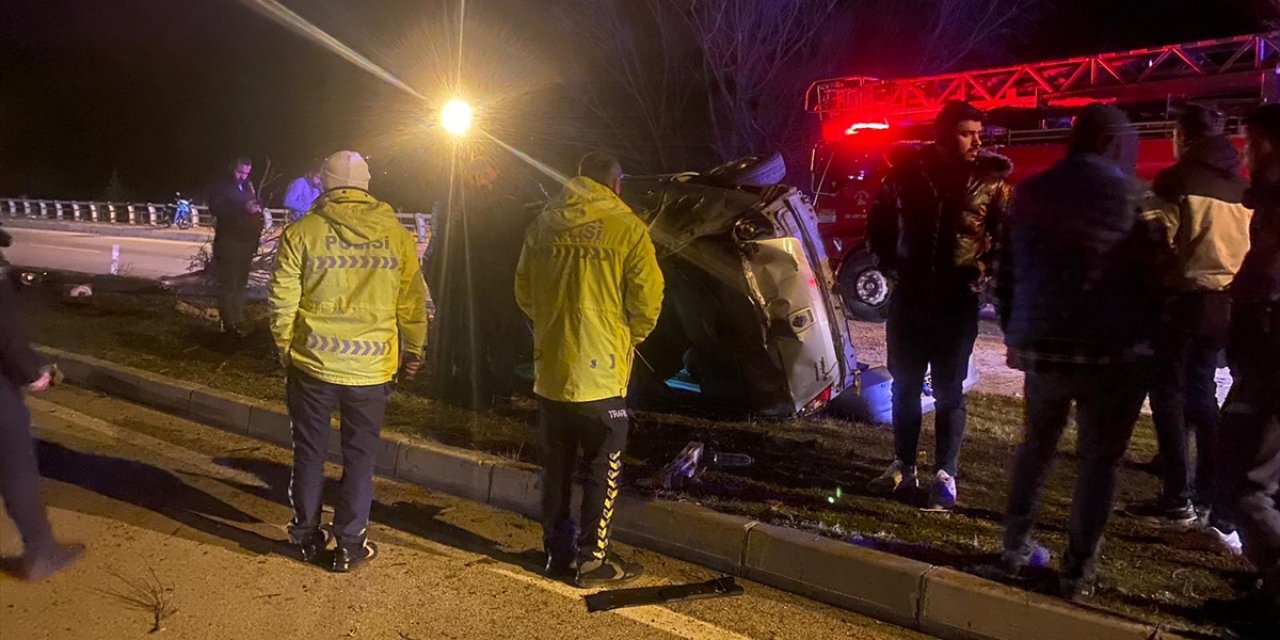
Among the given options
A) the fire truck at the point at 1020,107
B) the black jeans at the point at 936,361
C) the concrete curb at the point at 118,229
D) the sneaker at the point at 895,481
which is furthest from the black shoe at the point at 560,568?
the concrete curb at the point at 118,229

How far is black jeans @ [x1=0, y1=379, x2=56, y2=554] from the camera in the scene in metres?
3.85

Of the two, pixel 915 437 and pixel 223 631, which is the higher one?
pixel 915 437

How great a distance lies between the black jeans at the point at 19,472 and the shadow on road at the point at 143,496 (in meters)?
0.66

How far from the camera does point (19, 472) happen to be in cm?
388

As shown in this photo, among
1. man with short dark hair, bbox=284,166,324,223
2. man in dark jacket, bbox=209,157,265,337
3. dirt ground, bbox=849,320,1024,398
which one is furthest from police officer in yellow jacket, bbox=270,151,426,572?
man in dark jacket, bbox=209,157,265,337

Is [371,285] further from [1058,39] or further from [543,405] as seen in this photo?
[1058,39]

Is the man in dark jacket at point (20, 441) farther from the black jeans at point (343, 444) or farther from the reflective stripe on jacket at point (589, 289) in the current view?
the reflective stripe on jacket at point (589, 289)

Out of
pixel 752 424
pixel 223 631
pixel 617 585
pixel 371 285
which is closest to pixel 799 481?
pixel 752 424

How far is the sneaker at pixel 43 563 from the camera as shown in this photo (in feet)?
13.0

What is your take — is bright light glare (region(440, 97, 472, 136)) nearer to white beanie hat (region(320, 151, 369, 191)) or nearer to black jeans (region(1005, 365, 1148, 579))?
white beanie hat (region(320, 151, 369, 191))

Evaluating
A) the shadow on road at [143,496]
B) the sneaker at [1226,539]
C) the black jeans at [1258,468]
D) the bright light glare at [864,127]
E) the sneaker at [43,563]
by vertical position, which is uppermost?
the bright light glare at [864,127]

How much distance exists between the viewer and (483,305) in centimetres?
662

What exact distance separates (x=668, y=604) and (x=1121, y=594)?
1786 mm

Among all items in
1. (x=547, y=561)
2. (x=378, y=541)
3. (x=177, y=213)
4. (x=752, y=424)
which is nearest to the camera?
(x=547, y=561)
